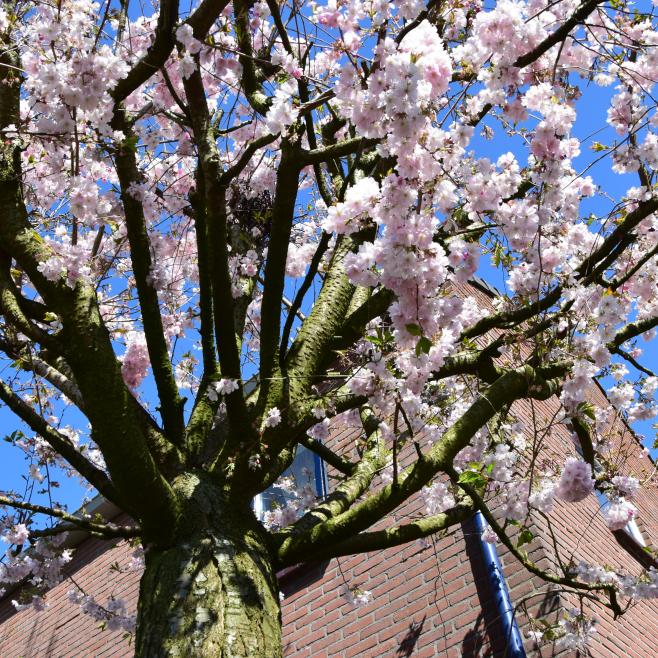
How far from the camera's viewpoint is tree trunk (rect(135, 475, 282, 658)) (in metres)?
2.26

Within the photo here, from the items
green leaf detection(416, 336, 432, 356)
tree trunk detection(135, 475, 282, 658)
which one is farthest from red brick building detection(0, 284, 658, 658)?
green leaf detection(416, 336, 432, 356)

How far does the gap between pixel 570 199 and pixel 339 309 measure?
5.03 feet

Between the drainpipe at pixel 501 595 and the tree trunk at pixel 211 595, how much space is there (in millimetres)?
1904

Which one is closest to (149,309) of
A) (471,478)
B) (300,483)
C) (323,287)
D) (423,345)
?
(323,287)

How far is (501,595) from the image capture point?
4250 millimetres

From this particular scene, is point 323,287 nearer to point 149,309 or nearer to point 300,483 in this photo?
point 149,309

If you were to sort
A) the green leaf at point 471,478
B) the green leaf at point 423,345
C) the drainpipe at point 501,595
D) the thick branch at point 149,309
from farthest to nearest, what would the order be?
the drainpipe at point 501,595 < the thick branch at point 149,309 < the green leaf at point 471,478 < the green leaf at point 423,345

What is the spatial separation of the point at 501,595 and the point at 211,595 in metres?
2.58

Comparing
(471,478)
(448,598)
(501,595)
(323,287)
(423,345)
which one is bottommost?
(501,595)

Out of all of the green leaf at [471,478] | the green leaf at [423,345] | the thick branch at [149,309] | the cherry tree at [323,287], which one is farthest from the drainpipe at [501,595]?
the green leaf at [423,345]

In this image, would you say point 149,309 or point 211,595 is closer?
point 211,595

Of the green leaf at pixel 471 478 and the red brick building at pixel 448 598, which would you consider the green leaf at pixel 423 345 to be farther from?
the red brick building at pixel 448 598

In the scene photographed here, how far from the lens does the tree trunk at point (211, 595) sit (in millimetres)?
2262

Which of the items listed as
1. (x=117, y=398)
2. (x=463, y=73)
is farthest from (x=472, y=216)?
(x=117, y=398)
